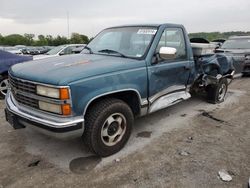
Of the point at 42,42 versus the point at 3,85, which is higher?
the point at 3,85

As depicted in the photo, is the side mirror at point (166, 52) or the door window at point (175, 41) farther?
the door window at point (175, 41)

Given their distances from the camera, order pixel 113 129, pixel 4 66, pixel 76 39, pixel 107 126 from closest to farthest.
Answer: pixel 107 126
pixel 113 129
pixel 4 66
pixel 76 39

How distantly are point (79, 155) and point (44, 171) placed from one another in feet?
1.88

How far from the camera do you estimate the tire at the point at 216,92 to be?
6.25 meters

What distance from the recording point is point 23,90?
3.51 m

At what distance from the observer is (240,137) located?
4336 mm

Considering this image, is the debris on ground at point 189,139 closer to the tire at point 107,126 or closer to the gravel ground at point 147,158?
the gravel ground at point 147,158

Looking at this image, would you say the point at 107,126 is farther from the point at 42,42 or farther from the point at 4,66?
the point at 42,42

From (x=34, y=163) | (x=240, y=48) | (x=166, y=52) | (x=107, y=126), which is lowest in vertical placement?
(x=34, y=163)

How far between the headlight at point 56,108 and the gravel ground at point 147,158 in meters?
0.83

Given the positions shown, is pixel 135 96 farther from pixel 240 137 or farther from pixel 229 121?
pixel 229 121

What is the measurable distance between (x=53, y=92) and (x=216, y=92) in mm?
4462

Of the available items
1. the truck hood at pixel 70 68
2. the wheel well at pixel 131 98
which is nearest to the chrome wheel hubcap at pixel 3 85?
the truck hood at pixel 70 68

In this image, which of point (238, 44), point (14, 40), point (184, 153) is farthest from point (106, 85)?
point (14, 40)
